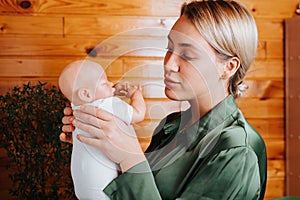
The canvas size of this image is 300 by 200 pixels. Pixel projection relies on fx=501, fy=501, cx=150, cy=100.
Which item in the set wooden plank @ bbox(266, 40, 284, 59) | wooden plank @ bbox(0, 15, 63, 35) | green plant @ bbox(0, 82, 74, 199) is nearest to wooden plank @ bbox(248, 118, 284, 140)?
wooden plank @ bbox(266, 40, 284, 59)

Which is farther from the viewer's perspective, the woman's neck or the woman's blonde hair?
the woman's neck

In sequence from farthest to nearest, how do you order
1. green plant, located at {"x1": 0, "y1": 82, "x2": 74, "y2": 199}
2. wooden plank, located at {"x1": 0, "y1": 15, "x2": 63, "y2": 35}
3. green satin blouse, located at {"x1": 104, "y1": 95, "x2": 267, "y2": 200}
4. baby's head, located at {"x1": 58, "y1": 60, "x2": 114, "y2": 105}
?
wooden plank, located at {"x1": 0, "y1": 15, "x2": 63, "y2": 35} < green plant, located at {"x1": 0, "y1": 82, "x2": 74, "y2": 199} < baby's head, located at {"x1": 58, "y1": 60, "x2": 114, "y2": 105} < green satin blouse, located at {"x1": 104, "y1": 95, "x2": 267, "y2": 200}

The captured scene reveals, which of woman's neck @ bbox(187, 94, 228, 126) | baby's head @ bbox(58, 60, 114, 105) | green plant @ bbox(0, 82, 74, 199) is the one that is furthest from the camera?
green plant @ bbox(0, 82, 74, 199)

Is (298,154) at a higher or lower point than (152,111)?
lower

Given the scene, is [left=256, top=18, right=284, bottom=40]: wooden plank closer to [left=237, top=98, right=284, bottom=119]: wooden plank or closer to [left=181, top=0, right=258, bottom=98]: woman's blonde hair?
[left=237, top=98, right=284, bottom=119]: wooden plank

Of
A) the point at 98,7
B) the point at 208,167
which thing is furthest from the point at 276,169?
the point at 208,167

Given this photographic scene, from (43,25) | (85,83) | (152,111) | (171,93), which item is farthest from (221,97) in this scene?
Result: (43,25)

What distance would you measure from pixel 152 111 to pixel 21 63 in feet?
6.92

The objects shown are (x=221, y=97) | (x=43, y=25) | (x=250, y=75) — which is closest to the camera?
(x=221, y=97)

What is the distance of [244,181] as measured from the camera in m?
0.99

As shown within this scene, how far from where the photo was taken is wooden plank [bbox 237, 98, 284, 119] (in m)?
3.56

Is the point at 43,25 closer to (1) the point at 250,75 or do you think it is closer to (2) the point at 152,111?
(1) the point at 250,75

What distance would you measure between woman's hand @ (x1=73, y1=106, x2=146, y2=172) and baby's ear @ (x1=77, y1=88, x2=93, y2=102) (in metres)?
0.20

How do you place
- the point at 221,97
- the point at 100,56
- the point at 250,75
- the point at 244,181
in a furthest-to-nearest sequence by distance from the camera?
1. the point at 250,75
2. the point at 100,56
3. the point at 221,97
4. the point at 244,181
